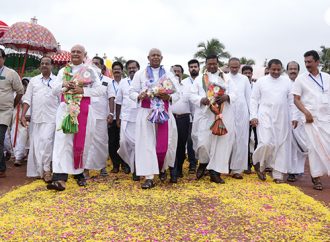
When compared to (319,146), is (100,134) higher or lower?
lower

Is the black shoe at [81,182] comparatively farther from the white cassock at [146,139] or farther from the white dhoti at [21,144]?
the white dhoti at [21,144]

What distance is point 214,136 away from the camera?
732cm

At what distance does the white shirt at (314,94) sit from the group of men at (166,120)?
0.02 m

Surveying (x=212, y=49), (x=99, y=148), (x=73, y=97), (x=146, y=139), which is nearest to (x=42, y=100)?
(x=73, y=97)

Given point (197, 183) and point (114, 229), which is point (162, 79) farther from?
point (114, 229)

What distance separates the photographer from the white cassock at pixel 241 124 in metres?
7.87

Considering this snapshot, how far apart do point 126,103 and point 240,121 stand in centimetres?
225

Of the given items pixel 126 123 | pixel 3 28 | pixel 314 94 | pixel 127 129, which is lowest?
pixel 127 129

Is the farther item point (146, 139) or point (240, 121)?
point (240, 121)

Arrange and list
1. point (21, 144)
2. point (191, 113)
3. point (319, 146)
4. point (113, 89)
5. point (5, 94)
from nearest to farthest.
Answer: point (319, 146)
point (5, 94)
point (113, 89)
point (191, 113)
point (21, 144)

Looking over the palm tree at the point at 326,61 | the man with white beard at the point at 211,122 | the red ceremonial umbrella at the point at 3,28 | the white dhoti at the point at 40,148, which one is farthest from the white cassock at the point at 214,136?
the palm tree at the point at 326,61

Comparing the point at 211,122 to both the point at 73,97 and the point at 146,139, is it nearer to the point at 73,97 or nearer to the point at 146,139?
the point at 146,139

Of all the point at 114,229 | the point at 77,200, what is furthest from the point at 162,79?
the point at 114,229

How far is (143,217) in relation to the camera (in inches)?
194
